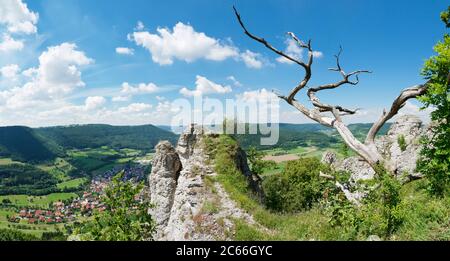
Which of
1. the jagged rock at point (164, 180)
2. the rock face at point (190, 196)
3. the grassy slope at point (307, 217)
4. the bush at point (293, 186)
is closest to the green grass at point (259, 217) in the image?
the grassy slope at point (307, 217)

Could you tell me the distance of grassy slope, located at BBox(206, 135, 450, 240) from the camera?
894 cm

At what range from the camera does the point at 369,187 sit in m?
11.5

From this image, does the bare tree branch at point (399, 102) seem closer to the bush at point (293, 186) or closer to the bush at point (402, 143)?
the bush at point (402, 143)

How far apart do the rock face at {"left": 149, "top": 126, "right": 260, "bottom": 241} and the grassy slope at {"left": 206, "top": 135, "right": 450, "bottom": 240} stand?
0.68m

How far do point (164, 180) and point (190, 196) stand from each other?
660 cm

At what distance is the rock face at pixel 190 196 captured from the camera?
18.7 meters

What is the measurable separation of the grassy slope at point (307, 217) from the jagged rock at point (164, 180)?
Result: 4468 millimetres

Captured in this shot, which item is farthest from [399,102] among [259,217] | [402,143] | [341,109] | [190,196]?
[402,143]

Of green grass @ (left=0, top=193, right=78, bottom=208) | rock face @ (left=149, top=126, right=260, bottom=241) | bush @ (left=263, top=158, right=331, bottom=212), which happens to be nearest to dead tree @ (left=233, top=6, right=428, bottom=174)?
rock face @ (left=149, top=126, right=260, bottom=241)

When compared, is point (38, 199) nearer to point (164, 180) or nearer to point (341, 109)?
point (164, 180)

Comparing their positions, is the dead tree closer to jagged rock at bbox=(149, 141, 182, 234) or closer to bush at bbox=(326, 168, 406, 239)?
bush at bbox=(326, 168, 406, 239)

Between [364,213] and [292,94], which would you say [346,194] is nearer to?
[364,213]
